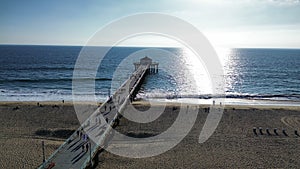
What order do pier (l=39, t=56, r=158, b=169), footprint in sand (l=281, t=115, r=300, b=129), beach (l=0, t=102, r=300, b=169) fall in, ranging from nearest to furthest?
1. pier (l=39, t=56, r=158, b=169)
2. beach (l=0, t=102, r=300, b=169)
3. footprint in sand (l=281, t=115, r=300, b=129)

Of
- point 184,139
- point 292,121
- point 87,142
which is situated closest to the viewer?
point 87,142

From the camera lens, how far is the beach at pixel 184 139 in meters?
15.5

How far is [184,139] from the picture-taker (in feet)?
62.4

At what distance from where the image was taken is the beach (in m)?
15.5

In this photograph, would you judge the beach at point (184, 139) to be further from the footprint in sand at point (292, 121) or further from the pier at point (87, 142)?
the pier at point (87, 142)

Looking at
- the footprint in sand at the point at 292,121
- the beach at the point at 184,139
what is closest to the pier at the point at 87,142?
the beach at the point at 184,139

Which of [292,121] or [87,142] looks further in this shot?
[292,121]

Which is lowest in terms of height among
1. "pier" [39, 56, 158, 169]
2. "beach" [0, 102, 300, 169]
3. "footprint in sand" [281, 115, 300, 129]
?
"beach" [0, 102, 300, 169]

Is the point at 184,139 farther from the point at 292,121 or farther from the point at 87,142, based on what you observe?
the point at 292,121

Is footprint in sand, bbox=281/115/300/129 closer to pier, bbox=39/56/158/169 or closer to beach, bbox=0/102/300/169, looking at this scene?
beach, bbox=0/102/300/169

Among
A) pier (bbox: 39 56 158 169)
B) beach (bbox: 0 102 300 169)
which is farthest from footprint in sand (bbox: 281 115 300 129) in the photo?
pier (bbox: 39 56 158 169)

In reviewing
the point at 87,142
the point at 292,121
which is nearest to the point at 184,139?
the point at 87,142

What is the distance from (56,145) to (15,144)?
2.67m

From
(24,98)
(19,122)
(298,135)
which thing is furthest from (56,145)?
(24,98)
